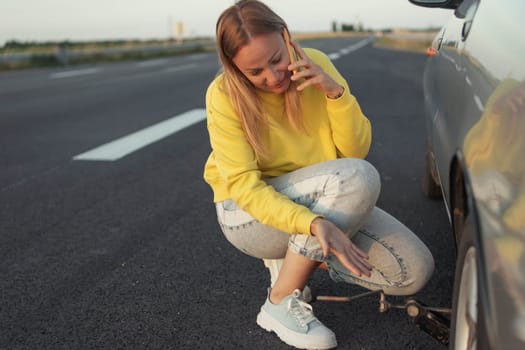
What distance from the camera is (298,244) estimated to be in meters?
2.22

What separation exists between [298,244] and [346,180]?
10.5 inches

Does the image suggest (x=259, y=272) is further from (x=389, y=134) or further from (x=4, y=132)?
(x=4, y=132)

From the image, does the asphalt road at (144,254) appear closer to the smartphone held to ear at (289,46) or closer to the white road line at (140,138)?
the white road line at (140,138)

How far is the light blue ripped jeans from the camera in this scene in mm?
2203

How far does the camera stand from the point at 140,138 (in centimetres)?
634

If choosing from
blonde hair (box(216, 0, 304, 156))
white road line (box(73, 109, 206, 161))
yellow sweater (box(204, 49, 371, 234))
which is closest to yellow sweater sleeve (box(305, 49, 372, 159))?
yellow sweater (box(204, 49, 371, 234))

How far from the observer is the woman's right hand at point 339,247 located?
2.02 meters

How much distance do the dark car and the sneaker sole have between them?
1.80ft

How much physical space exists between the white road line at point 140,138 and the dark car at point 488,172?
147 inches

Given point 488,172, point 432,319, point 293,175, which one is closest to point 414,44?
point 293,175

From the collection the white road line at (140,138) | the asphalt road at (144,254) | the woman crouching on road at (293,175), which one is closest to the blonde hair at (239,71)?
the woman crouching on road at (293,175)

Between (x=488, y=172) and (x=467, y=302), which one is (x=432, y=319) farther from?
(x=488, y=172)

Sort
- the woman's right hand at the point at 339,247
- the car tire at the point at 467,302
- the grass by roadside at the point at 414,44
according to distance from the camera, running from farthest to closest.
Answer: the grass by roadside at the point at 414,44 < the woman's right hand at the point at 339,247 < the car tire at the point at 467,302

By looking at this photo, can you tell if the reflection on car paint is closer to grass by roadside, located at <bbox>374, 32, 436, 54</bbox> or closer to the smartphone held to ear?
the smartphone held to ear
